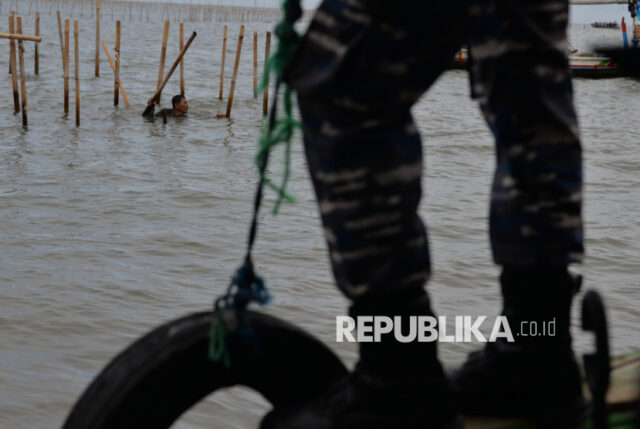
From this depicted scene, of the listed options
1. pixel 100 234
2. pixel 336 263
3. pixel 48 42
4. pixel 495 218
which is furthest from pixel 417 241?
pixel 48 42

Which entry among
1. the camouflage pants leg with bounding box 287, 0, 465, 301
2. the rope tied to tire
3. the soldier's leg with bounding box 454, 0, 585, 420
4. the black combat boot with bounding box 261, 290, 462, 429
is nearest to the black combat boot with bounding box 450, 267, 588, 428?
the soldier's leg with bounding box 454, 0, 585, 420

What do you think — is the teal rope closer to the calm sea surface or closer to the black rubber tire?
the black rubber tire

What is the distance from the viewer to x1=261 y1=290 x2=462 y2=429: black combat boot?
1.22m

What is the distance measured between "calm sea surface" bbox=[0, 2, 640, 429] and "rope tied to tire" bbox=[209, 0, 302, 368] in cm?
44

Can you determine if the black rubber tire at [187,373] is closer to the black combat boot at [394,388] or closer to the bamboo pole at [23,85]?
the black combat boot at [394,388]

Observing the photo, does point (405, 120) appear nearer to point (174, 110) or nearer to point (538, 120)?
point (538, 120)

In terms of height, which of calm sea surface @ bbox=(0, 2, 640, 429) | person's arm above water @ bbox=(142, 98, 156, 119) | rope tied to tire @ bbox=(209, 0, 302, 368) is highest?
rope tied to tire @ bbox=(209, 0, 302, 368)

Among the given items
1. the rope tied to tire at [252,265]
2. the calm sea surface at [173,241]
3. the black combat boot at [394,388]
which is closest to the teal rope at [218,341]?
the rope tied to tire at [252,265]

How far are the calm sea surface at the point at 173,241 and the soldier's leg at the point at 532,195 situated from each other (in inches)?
3.7

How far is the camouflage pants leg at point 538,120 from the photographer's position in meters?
1.28

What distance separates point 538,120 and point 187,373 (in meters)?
0.65

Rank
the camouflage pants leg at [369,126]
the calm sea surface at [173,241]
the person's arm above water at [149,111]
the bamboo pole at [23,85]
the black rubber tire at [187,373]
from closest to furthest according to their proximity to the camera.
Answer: the camouflage pants leg at [369,126] < the black rubber tire at [187,373] < the calm sea surface at [173,241] < the bamboo pole at [23,85] < the person's arm above water at [149,111]

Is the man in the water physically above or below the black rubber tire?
below

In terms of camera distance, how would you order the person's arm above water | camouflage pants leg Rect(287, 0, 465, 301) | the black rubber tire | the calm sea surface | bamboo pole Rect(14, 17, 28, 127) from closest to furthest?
camouflage pants leg Rect(287, 0, 465, 301), the black rubber tire, the calm sea surface, bamboo pole Rect(14, 17, 28, 127), the person's arm above water
